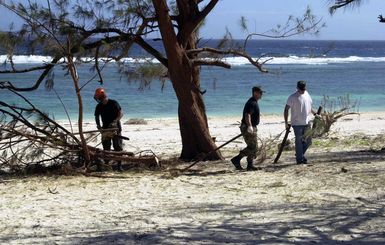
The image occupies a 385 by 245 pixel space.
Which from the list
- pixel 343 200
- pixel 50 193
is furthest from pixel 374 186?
pixel 50 193

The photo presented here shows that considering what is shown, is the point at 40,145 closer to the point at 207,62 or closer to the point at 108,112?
the point at 108,112

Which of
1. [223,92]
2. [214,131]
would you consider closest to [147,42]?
[214,131]

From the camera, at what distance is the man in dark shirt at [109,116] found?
10039mm

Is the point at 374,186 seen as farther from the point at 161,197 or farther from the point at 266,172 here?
the point at 161,197

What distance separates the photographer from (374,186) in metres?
7.93

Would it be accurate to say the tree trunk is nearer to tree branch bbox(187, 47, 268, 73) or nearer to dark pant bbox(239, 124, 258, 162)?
tree branch bbox(187, 47, 268, 73)

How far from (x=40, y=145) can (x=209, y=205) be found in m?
3.54

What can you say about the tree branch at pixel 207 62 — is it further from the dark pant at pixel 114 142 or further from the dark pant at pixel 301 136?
the dark pant at pixel 301 136

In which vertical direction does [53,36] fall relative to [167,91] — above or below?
above

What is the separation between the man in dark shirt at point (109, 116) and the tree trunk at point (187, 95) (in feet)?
5.04

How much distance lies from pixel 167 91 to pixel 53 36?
25670 millimetres

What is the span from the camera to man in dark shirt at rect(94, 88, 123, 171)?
32.9 feet

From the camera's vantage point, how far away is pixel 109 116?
10.2 meters

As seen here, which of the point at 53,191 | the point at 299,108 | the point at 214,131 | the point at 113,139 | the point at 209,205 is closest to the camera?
the point at 209,205
